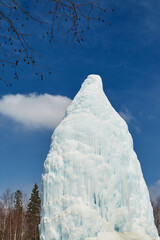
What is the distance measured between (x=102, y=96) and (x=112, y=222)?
549cm

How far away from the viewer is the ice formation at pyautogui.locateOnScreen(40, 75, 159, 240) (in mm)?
10109

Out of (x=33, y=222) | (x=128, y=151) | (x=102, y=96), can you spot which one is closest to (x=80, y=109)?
(x=102, y=96)

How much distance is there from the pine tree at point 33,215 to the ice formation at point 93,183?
2416 centimetres

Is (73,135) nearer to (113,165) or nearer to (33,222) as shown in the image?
(113,165)

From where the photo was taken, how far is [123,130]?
12500 mm

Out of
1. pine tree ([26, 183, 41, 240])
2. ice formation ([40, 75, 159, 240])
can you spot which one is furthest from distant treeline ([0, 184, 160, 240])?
ice formation ([40, 75, 159, 240])

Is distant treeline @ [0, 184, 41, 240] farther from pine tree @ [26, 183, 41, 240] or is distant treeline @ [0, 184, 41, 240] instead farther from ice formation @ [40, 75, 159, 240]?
ice formation @ [40, 75, 159, 240]

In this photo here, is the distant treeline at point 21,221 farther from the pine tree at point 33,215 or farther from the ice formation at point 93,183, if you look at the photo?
the ice formation at point 93,183

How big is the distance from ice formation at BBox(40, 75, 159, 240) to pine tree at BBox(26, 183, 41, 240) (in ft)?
79.3

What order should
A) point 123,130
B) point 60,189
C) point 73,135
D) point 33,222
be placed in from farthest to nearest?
point 33,222
point 123,130
point 73,135
point 60,189

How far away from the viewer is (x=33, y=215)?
3703cm

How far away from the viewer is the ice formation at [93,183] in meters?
10.1

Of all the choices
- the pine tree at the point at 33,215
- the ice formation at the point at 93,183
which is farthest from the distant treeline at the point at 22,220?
the ice formation at the point at 93,183

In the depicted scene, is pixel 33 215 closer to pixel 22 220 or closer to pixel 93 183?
pixel 22 220
